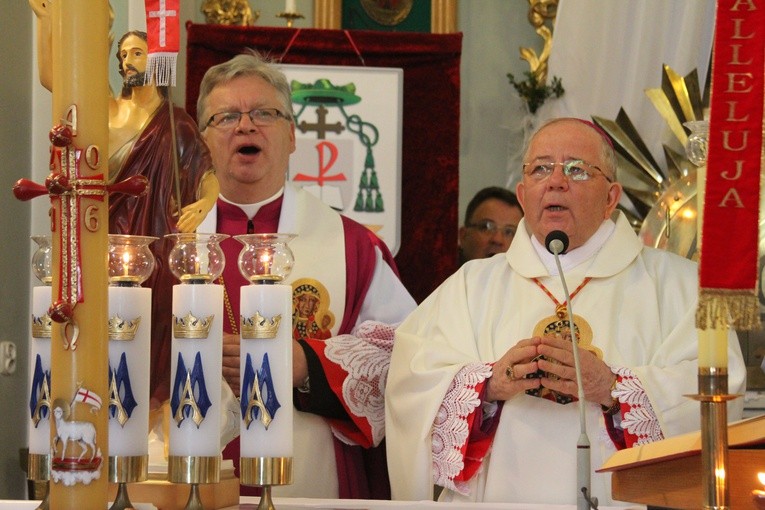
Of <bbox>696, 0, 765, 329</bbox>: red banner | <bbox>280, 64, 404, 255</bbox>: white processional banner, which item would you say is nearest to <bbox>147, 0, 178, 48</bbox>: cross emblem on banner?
<bbox>696, 0, 765, 329</bbox>: red banner

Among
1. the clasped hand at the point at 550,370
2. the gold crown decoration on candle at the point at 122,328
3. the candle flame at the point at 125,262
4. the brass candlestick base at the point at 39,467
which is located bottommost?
the brass candlestick base at the point at 39,467

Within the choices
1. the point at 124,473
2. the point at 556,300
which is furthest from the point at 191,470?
the point at 556,300

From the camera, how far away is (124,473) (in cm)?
231

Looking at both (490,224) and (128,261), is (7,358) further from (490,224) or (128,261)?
(128,261)

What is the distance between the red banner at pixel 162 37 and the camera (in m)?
2.46

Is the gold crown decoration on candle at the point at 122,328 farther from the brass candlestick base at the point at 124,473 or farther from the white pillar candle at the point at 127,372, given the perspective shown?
the brass candlestick base at the point at 124,473

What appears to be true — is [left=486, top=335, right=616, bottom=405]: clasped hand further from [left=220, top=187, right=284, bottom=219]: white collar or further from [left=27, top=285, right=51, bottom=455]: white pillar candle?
[left=27, top=285, right=51, bottom=455]: white pillar candle

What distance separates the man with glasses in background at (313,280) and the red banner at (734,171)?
2111mm

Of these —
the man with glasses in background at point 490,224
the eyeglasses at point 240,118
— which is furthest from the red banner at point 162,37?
the man with glasses in background at point 490,224

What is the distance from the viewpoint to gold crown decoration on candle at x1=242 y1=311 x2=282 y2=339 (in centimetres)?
230

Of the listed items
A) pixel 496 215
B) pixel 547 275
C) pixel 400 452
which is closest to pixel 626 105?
pixel 496 215

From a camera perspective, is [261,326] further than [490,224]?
No

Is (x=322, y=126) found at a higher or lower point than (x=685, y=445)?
higher

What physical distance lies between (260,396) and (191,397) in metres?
0.13
